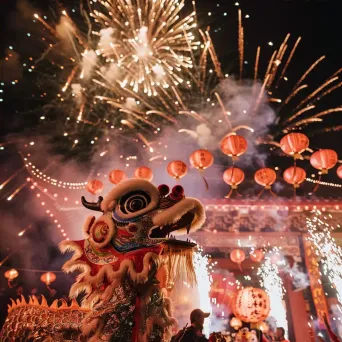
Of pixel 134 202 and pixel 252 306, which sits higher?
pixel 252 306

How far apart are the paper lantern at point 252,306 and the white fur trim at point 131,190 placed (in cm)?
386

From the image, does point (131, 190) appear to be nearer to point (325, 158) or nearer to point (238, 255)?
point (325, 158)

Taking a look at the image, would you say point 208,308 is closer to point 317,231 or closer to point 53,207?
Result: point 317,231

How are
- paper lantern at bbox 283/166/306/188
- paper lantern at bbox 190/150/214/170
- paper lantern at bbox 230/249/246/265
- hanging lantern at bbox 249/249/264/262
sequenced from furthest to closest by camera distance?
hanging lantern at bbox 249/249/264/262, paper lantern at bbox 230/249/246/265, paper lantern at bbox 283/166/306/188, paper lantern at bbox 190/150/214/170

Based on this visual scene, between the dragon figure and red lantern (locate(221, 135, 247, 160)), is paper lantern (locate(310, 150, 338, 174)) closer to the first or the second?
red lantern (locate(221, 135, 247, 160))

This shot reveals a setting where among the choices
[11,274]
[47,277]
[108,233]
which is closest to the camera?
[108,233]

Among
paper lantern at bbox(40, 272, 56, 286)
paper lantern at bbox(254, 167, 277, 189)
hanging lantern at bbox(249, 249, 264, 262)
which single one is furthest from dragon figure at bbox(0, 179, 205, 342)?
hanging lantern at bbox(249, 249, 264, 262)

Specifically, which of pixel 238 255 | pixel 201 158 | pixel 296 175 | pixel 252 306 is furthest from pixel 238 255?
pixel 252 306

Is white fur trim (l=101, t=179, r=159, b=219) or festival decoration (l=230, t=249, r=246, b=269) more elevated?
festival decoration (l=230, t=249, r=246, b=269)

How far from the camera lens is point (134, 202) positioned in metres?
2.09

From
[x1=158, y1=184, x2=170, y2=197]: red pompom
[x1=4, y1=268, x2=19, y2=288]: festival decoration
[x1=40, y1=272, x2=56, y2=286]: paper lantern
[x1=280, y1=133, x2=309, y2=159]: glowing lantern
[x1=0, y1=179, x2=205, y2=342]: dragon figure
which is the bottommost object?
[x1=0, y1=179, x2=205, y2=342]: dragon figure

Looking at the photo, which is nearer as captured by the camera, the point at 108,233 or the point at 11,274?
the point at 108,233

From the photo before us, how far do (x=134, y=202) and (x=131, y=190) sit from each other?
9 cm

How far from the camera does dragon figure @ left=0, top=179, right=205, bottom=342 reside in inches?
→ 74.4
